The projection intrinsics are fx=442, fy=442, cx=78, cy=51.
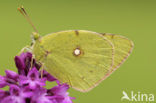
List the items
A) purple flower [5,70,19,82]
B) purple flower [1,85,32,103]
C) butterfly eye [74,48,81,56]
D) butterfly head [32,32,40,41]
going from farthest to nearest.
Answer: butterfly eye [74,48,81,56] → butterfly head [32,32,40,41] → purple flower [5,70,19,82] → purple flower [1,85,32,103]

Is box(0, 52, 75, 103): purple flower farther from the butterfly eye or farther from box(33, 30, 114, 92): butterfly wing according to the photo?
the butterfly eye

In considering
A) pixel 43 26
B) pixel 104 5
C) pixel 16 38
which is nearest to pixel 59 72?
pixel 16 38

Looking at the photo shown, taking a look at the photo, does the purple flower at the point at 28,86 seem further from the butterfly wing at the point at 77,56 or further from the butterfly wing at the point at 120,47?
the butterfly wing at the point at 120,47

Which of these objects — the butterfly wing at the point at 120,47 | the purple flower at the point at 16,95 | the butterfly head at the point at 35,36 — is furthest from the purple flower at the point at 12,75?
the butterfly wing at the point at 120,47

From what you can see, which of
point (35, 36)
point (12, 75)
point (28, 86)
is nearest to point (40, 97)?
point (28, 86)

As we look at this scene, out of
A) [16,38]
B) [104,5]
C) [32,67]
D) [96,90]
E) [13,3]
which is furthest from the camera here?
[104,5]

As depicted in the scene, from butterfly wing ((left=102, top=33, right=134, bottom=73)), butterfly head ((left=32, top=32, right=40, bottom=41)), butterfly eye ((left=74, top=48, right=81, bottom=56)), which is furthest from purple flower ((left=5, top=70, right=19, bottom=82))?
butterfly wing ((left=102, top=33, right=134, bottom=73))

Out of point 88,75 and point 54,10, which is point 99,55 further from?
point 54,10
